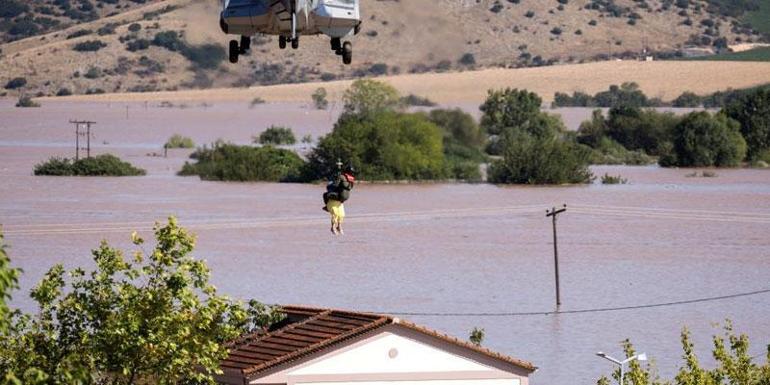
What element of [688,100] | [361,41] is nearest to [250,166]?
[361,41]

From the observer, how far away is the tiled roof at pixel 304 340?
34.1 metres

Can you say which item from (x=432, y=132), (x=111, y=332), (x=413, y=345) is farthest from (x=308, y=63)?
(x=111, y=332)

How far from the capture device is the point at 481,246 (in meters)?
84.7

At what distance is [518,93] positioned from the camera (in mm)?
135000

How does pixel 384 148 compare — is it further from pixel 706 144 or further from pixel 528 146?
pixel 706 144

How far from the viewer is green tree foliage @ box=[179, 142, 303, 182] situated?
378 feet

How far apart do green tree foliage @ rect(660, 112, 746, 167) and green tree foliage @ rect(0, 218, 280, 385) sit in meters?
101

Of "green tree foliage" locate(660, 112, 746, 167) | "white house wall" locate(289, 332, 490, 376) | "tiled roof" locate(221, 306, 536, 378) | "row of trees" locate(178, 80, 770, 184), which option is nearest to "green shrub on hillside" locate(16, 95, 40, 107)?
"row of trees" locate(178, 80, 770, 184)

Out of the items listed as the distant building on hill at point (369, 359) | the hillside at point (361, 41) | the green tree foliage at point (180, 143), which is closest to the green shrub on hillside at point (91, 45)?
the hillside at point (361, 41)

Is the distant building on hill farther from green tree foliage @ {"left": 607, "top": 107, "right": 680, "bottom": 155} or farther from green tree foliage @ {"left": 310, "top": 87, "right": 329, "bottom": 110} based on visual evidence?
green tree foliage @ {"left": 310, "top": 87, "right": 329, "bottom": 110}

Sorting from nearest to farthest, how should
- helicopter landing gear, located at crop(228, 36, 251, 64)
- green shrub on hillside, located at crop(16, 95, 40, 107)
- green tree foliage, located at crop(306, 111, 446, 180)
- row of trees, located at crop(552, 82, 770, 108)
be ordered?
helicopter landing gear, located at crop(228, 36, 251, 64)
green tree foliage, located at crop(306, 111, 446, 180)
green shrub on hillside, located at crop(16, 95, 40, 107)
row of trees, located at crop(552, 82, 770, 108)

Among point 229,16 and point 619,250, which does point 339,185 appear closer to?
point 229,16

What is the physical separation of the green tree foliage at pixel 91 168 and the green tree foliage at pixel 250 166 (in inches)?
129

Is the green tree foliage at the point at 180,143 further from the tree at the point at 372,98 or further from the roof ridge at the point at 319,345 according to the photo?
the roof ridge at the point at 319,345
